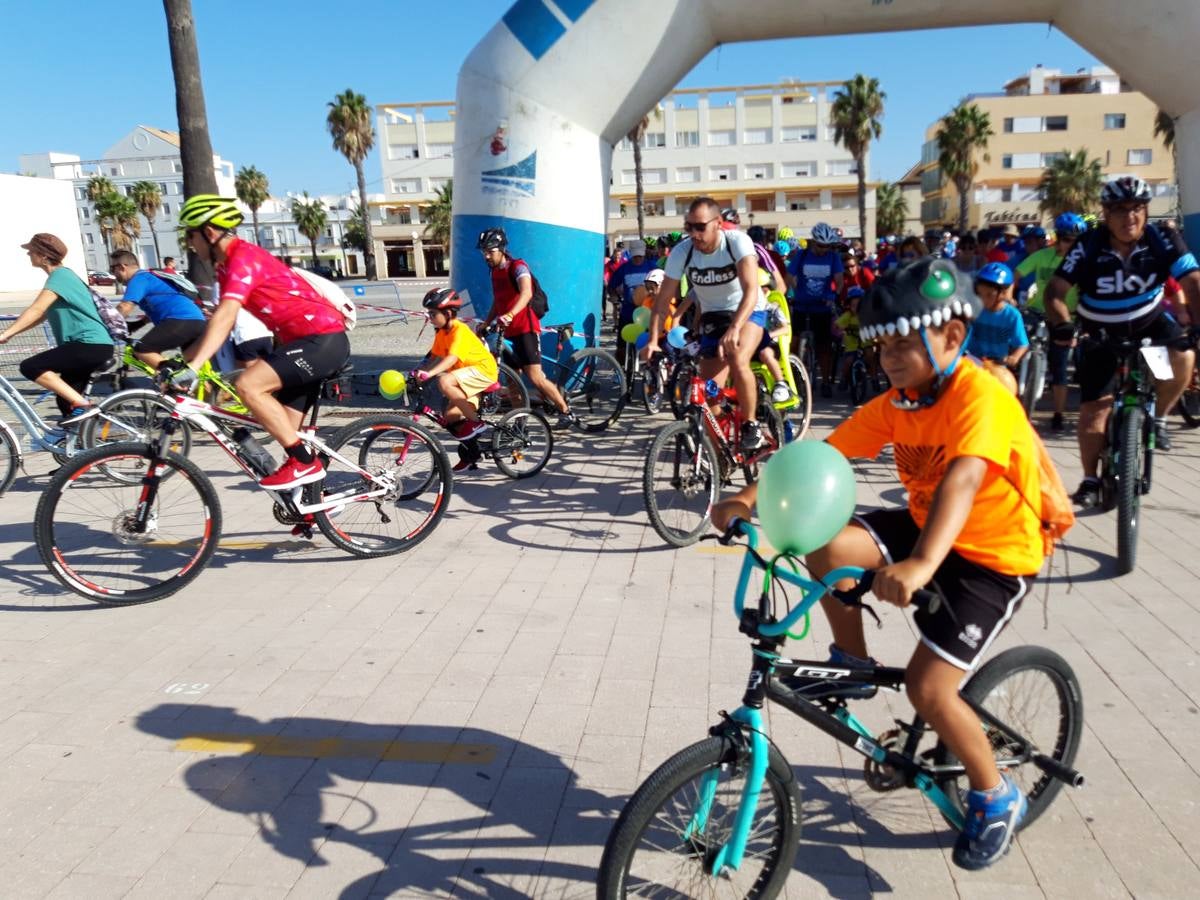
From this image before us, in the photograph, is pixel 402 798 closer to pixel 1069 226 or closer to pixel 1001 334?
pixel 1001 334

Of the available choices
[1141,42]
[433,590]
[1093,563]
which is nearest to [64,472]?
[433,590]

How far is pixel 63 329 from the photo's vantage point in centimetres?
743

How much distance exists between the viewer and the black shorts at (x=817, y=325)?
10648mm

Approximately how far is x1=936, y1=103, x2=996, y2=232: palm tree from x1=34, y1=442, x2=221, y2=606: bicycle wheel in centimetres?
5464

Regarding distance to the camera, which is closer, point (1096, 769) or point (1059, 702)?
point (1059, 702)

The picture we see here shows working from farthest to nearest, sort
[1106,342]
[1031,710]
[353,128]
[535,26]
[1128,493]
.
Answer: [353,128] < [535,26] < [1106,342] < [1128,493] < [1031,710]

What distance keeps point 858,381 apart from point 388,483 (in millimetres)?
6379

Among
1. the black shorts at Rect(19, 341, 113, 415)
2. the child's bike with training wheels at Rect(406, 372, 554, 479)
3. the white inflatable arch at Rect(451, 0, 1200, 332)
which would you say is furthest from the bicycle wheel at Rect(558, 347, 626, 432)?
the black shorts at Rect(19, 341, 113, 415)

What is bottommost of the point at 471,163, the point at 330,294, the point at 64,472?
the point at 64,472

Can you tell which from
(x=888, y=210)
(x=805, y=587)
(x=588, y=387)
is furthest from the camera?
(x=888, y=210)

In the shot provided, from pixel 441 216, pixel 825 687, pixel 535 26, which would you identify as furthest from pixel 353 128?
pixel 825 687

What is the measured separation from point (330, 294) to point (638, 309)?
4863mm

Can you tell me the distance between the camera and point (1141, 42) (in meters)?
8.76

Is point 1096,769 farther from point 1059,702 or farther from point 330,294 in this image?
point 330,294
